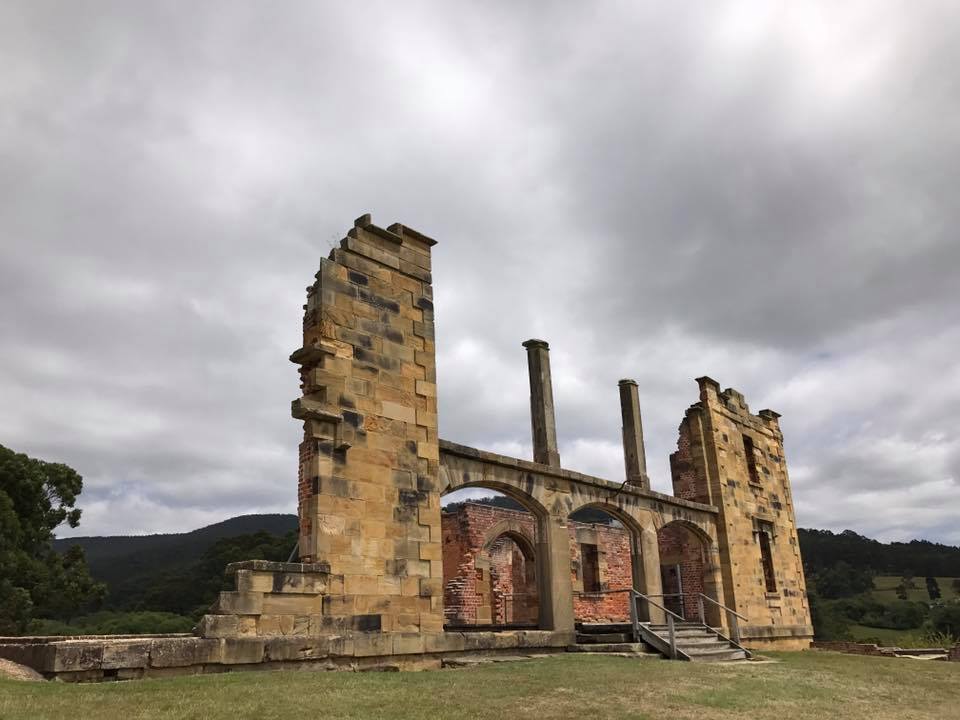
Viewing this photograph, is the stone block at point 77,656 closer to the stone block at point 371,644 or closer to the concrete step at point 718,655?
the stone block at point 371,644

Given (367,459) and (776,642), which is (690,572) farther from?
(367,459)

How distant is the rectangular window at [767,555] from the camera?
20922 mm

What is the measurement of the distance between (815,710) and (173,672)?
631 cm

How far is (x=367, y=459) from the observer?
410 inches

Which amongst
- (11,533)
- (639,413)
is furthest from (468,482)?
(11,533)

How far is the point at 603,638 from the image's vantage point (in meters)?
13.3

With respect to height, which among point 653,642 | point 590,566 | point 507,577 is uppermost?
point 590,566

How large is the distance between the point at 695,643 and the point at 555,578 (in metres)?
2.81

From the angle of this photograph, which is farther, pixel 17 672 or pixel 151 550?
pixel 151 550

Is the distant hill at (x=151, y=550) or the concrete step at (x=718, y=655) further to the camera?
the distant hill at (x=151, y=550)

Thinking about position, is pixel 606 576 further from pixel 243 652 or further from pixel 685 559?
pixel 243 652

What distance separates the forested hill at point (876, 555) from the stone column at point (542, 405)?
189 ft

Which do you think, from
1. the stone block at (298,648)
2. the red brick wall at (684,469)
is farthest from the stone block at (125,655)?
the red brick wall at (684,469)

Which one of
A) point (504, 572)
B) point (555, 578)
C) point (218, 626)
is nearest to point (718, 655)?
point (555, 578)
